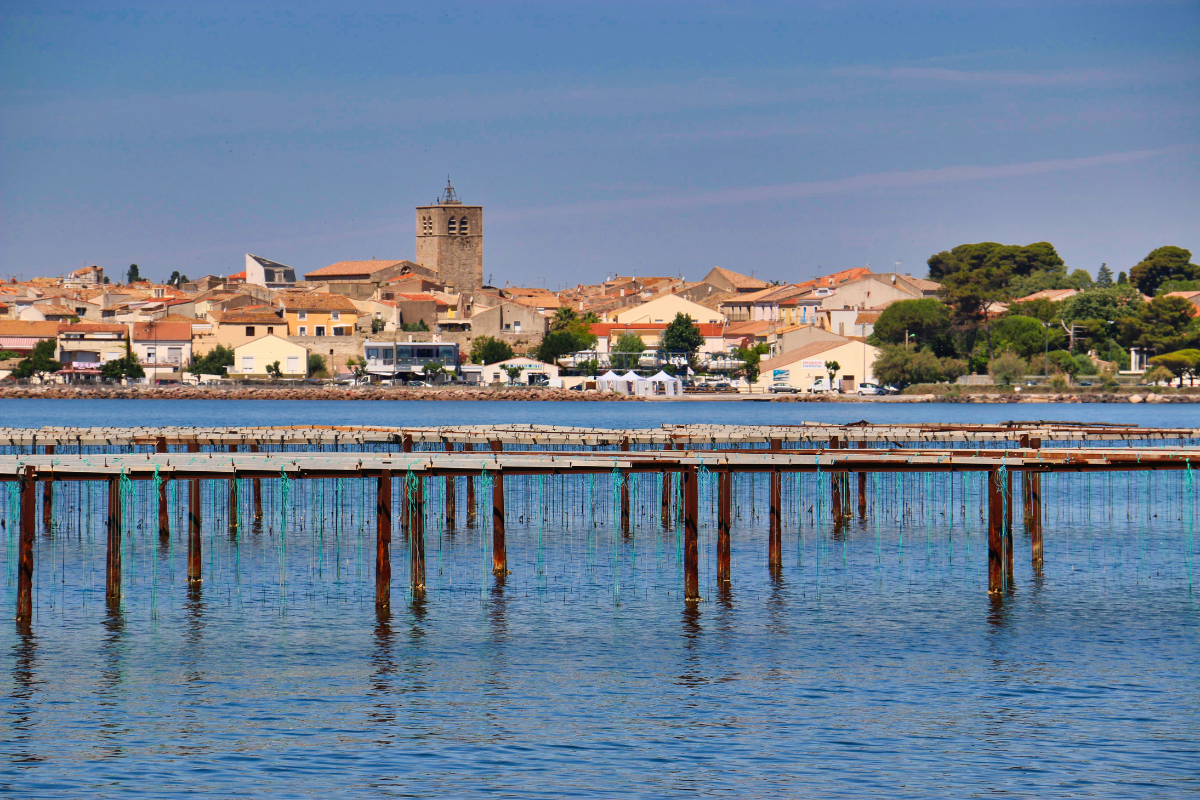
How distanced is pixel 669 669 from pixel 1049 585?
1066 cm

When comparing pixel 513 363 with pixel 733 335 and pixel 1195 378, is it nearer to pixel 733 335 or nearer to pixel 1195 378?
Result: pixel 733 335

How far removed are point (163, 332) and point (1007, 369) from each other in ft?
271

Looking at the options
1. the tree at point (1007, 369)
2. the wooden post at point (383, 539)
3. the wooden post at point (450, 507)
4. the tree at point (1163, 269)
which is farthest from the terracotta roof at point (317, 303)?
the wooden post at point (383, 539)

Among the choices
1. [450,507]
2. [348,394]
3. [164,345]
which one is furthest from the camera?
[164,345]

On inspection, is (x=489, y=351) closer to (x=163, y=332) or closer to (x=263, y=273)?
(x=163, y=332)

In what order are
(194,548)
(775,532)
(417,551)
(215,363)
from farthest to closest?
(215,363) < (775,532) < (194,548) < (417,551)

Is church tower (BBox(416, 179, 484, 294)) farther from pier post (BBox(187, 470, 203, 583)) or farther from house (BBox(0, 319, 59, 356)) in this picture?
pier post (BBox(187, 470, 203, 583))

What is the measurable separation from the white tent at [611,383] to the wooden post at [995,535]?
4319 inches

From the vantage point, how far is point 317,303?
504ft

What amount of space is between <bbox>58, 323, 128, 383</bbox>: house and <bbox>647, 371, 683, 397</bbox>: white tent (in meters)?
52.9

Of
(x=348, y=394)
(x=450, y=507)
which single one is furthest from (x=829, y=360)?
(x=450, y=507)

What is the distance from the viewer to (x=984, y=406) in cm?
12438

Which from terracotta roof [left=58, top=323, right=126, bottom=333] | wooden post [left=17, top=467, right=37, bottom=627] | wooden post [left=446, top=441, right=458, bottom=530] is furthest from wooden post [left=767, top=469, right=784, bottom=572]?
terracotta roof [left=58, top=323, right=126, bottom=333]

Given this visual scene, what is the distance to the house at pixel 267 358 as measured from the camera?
144m
